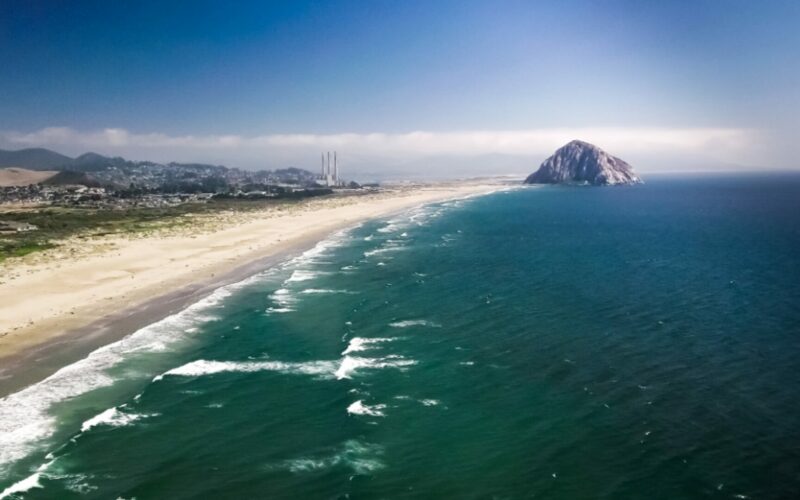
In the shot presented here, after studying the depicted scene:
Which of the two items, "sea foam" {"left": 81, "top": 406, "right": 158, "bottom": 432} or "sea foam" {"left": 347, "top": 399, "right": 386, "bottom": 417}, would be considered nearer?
"sea foam" {"left": 81, "top": 406, "right": 158, "bottom": 432}

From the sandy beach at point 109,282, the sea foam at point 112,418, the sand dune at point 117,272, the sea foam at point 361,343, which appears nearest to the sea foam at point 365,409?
the sea foam at point 361,343

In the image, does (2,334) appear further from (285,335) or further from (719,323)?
(719,323)

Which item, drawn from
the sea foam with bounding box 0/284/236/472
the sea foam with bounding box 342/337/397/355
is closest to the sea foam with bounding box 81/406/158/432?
the sea foam with bounding box 0/284/236/472

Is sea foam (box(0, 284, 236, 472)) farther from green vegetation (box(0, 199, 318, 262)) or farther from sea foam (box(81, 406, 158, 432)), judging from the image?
green vegetation (box(0, 199, 318, 262))

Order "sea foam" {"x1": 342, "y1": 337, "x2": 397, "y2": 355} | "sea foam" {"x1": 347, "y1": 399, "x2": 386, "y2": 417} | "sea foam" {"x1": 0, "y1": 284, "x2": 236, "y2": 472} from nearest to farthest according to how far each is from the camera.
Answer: "sea foam" {"x1": 0, "y1": 284, "x2": 236, "y2": 472} → "sea foam" {"x1": 347, "y1": 399, "x2": 386, "y2": 417} → "sea foam" {"x1": 342, "y1": 337, "x2": 397, "y2": 355}

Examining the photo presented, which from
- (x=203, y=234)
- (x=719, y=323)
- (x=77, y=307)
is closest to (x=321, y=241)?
(x=203, y=234)

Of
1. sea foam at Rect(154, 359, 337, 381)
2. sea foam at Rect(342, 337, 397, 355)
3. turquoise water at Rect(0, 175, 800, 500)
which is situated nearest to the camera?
turquoise water at Rect(0, 175, 800, 500)

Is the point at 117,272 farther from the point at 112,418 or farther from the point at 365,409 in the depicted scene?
the point at 365,409
